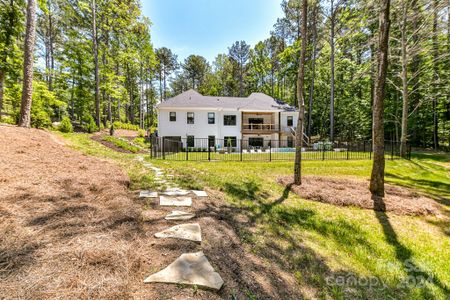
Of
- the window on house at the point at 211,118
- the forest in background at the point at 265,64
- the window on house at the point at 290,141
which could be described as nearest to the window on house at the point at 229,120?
the window on house at the point at 211,118

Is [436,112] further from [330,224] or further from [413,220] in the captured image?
[330,224]

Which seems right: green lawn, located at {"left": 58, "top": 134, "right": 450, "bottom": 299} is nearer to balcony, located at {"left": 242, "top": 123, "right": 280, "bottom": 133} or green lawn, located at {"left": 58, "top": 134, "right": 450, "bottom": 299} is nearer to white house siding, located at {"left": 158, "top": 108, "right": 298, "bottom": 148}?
white house siding, located at {"left": 158, "top": 108, "right": 298, "bottom": 148}

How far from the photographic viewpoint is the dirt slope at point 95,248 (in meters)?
1.64

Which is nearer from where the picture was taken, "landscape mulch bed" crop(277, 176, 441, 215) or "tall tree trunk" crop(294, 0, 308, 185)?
"landscape mulch bed" crop(277, 176, 441, 215)

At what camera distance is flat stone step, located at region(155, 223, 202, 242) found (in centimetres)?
279

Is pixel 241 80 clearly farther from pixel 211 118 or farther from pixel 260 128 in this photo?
pixel 211 118

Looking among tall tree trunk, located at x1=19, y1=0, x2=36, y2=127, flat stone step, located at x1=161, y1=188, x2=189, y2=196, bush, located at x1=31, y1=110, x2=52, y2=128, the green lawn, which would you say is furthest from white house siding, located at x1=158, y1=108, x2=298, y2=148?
flat stone step, located at x1=161, y1=188, x2=189, y2=196

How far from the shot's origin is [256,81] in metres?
36.4

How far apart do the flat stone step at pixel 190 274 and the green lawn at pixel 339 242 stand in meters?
1.08

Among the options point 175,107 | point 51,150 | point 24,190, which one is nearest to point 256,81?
point 175,107

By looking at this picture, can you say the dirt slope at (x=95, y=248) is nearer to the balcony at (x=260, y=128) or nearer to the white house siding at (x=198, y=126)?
the white house siding at (x=198, y=126)

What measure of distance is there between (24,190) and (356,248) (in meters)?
5.88

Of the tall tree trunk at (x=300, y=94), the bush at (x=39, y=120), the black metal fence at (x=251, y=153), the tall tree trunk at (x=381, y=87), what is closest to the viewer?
the tall tree trunk at (x=381, y=87)

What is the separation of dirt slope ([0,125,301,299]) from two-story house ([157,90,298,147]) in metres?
16.1
